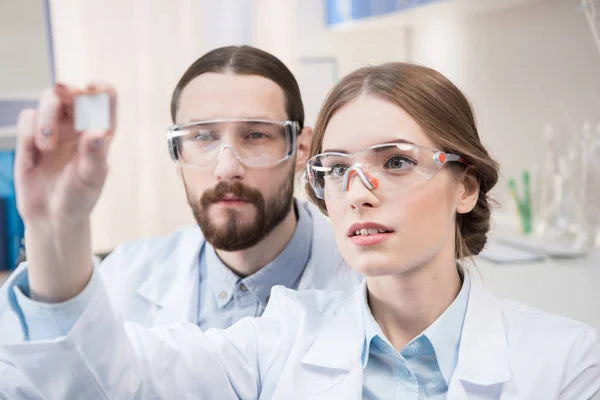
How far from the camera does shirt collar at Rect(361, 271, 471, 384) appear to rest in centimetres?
113

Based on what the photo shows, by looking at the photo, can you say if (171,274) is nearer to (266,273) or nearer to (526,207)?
(266,273)

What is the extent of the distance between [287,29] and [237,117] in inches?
78.7

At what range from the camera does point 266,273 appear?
1588 mm

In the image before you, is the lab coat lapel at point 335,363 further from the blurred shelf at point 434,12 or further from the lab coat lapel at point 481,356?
the blurred shelf at point 434,12

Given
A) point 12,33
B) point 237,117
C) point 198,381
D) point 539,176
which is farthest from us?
point 12,33

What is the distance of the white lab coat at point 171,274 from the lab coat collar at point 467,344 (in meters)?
0.32

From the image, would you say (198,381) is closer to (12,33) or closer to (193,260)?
(193,260)

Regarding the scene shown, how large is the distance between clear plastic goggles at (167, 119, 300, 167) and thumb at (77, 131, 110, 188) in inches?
26.6

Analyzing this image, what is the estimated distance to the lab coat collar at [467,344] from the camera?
3.55 feet

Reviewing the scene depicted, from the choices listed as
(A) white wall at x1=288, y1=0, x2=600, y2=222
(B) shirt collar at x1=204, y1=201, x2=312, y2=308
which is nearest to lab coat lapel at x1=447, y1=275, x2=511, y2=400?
(B) shirt collar at x1=204, y1=201, x2=312, y2=308

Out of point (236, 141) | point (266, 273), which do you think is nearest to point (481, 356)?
point (266, 273)

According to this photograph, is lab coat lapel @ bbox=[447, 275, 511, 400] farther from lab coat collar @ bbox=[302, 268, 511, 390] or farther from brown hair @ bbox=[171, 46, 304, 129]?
brown hair @ bbox=[171, 46, 304, 129]

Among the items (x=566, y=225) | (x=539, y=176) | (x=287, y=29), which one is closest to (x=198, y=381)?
(x=566, y=225)

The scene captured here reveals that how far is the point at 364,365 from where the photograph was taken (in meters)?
1.15
